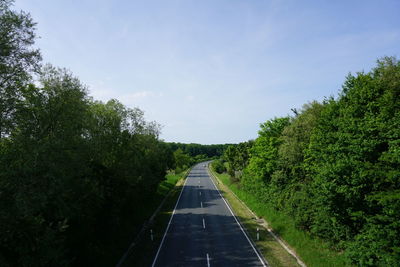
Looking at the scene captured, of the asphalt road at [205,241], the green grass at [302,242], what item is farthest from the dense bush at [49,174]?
the green grass at [302,242]

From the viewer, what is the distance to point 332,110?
17.0 m

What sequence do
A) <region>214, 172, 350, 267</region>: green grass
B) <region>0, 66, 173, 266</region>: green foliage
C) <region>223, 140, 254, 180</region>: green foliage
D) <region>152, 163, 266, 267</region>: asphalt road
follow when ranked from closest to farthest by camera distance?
<region>0, 66, 173, 266</region>: green foliage, <region>214, 172, 350, 267</region>: green grass, <region>152, 163, 266, 267</region>: asphalt road, <region>223, 140, 254, 180</region>: green foliage

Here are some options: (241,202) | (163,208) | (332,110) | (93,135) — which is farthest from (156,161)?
(332,110)

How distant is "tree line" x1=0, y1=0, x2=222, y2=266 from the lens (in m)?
9.22

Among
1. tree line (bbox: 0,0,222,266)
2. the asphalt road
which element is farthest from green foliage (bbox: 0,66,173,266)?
the asphalt road

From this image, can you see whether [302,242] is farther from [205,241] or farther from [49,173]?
[49,173]

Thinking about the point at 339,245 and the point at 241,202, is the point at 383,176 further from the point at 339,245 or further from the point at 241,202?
the point at 241,202

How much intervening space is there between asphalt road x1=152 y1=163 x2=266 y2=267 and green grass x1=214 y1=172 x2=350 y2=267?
2.81 meters

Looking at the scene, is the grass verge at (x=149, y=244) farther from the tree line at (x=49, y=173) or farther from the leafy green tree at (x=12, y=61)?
the leafy green tree at (x=12, y=61)

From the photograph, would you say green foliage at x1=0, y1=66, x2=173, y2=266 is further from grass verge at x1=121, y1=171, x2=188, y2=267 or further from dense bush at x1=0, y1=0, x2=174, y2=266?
grass verge at x1=121, y1=171, x2=188, y2=267

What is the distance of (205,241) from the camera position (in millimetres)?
20344

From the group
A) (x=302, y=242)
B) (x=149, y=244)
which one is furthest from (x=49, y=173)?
(x=302, y=242)

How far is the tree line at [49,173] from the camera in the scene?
9.22 m

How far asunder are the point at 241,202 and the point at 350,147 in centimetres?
2411
